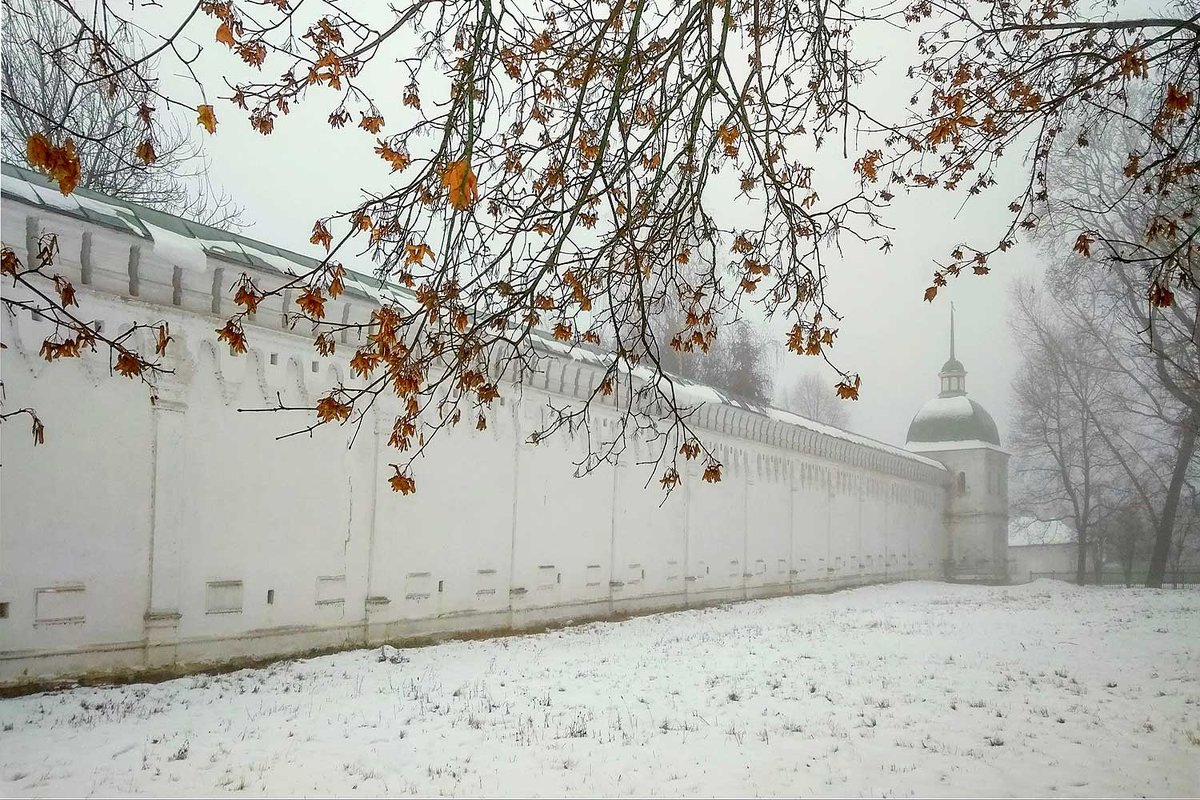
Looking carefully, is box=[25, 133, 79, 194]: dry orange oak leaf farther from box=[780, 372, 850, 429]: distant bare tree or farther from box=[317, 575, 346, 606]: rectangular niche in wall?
box=[780, 372, 850, 429]: distant bare tree

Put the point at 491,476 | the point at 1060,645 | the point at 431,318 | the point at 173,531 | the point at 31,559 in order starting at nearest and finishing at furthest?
the point at 431,318
the point at 31,559
the point at 173,531
the point at 1060,645
the point at 491,476

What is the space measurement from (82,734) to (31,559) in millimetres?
1461

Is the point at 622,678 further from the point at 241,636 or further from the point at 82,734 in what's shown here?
the point at 82,734

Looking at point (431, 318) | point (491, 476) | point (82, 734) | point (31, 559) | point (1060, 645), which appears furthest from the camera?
point (491, 476)

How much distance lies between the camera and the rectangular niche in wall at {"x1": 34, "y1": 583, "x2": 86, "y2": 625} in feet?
18.0

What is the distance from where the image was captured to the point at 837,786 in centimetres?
422

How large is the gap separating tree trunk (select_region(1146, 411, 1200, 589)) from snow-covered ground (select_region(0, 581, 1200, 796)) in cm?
144

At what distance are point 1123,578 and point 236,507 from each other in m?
12.8

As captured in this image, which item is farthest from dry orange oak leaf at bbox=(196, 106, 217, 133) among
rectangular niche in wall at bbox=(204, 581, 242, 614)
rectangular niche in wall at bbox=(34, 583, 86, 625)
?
rectangular niche in wall at bbox=(204, 581, 242, 614)

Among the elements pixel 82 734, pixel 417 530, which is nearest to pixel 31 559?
pixel 82 734

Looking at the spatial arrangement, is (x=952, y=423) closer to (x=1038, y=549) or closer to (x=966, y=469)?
(x=966, y=469)

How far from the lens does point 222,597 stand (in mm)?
6609

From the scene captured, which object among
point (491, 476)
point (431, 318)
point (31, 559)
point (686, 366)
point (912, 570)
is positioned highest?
point (686, 366)

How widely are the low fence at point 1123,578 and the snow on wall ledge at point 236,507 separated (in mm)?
6766
